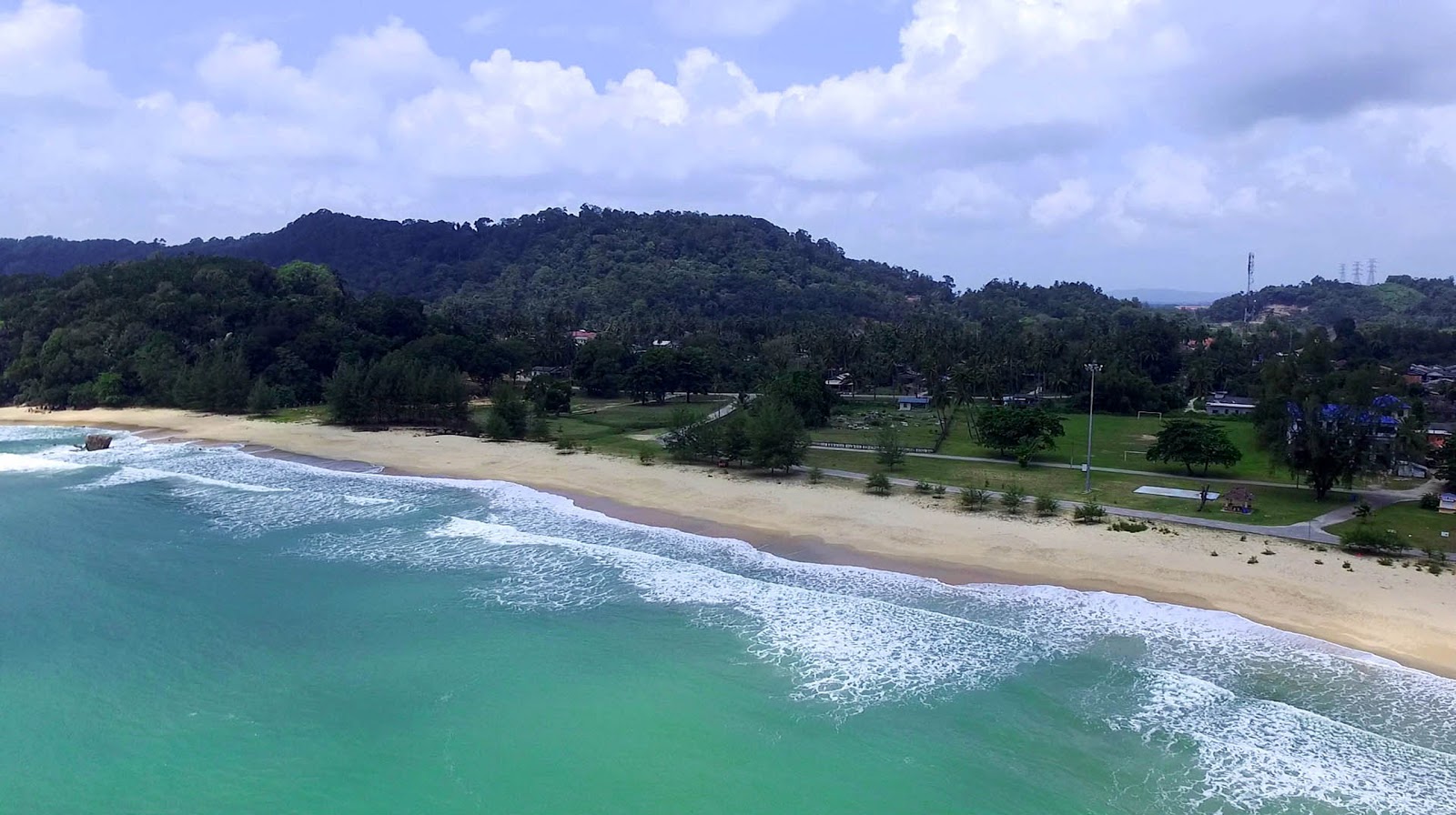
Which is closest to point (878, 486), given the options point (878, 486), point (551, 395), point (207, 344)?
point (878, 486)

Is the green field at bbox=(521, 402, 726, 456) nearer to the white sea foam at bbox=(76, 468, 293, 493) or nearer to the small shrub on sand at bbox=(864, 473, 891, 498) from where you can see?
the small shrub on sand at bbox=(864, 473, 891, 498)

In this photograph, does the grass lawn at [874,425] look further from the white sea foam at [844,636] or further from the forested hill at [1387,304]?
the forested hill at [1387,304]

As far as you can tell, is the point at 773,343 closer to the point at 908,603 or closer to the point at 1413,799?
the point at 908,603

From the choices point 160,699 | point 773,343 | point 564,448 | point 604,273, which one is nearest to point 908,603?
point 160,699

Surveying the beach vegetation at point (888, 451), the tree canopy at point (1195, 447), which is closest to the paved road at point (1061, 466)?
the tree canopy at point (1195, 447)

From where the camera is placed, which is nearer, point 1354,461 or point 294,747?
point 294,747
